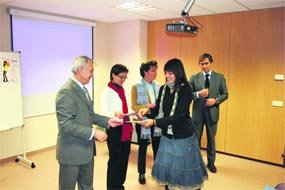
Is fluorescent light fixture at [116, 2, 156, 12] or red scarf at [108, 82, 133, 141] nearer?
red scarf at [108, 82, 133, 141]

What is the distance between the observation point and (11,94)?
12.7 feet

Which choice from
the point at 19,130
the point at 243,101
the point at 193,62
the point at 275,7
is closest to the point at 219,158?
the point at 243,101

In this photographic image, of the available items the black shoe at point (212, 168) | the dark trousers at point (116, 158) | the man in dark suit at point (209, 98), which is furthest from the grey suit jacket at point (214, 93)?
the dark trousers at point (116, 158)

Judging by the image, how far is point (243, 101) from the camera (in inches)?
169

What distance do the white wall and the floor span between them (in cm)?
28

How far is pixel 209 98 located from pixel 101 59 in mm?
2574

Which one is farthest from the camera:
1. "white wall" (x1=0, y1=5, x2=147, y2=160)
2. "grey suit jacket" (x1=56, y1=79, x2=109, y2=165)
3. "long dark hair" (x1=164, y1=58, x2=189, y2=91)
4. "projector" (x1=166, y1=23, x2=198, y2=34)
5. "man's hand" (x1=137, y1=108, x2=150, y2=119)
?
"white wall" (x1=0, y1=5, x2=147, y2=160)

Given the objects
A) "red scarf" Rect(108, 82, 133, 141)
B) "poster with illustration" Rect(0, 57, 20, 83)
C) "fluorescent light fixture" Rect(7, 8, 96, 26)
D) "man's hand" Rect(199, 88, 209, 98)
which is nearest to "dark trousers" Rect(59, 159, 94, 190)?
"red scarf" Rect(108, 82, 133, 141)

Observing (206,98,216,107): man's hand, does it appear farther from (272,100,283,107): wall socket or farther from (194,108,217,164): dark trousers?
(272,100,283,107): wall socket

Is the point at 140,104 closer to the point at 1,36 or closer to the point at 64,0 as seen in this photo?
the point at 64,0

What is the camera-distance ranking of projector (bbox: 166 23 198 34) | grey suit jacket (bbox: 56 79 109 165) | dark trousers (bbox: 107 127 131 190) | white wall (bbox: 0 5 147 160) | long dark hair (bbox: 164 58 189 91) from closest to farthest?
grey suit jacket (bbox: 56 79 109 165)
long dark hair (bbox: 164 58 189 91)
projector (bbox: 166 23 198 34)
dark trousers (bbox: 107 127 131 190)
white wall (bbox: 0 5 147 160)

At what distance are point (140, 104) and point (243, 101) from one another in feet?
6.27

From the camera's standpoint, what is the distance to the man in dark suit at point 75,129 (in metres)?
2.06

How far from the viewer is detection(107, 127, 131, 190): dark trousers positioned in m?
2.78
